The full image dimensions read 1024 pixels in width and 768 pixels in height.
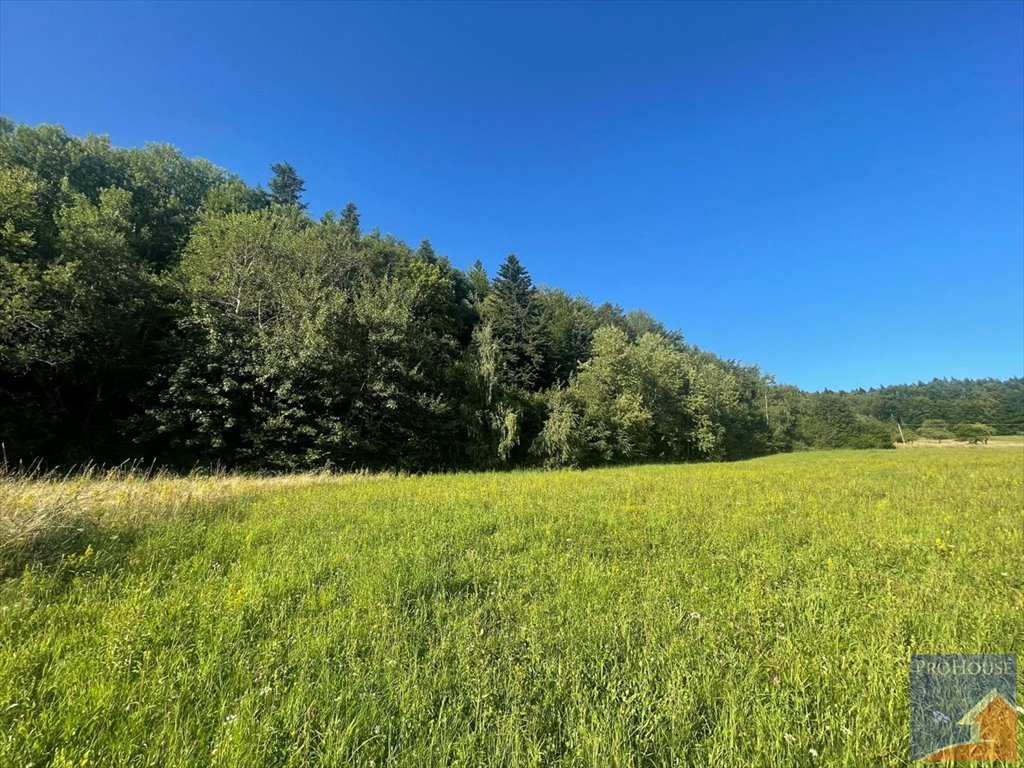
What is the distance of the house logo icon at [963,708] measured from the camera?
2.20 metres

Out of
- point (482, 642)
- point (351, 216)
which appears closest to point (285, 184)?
point (351, 216)

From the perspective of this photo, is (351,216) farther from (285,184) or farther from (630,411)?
(630,411)

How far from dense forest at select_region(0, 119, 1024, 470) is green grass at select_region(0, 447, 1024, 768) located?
14.4 m

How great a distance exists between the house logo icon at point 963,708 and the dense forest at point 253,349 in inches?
773

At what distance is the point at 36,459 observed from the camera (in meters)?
16.1

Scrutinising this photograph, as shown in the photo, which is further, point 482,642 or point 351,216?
point 351,216

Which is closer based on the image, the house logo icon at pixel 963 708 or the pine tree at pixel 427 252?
the house logo icon at pixel 963 708

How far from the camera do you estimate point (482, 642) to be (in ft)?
10.2

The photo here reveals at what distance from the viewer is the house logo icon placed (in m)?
2.20

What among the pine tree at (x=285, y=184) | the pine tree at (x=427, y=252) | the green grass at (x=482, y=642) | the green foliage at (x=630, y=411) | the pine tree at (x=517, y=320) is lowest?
the green grass at (x=482, y=642)

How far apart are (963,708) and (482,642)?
121 inches

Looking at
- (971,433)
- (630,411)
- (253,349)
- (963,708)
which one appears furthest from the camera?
(971,433)

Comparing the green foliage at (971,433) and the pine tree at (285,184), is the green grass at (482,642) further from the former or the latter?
the green foliage at (971,433)

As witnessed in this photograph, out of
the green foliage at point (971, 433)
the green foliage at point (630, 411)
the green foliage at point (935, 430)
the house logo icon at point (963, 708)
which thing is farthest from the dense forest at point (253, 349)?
the green foliage at point (935, 430)
